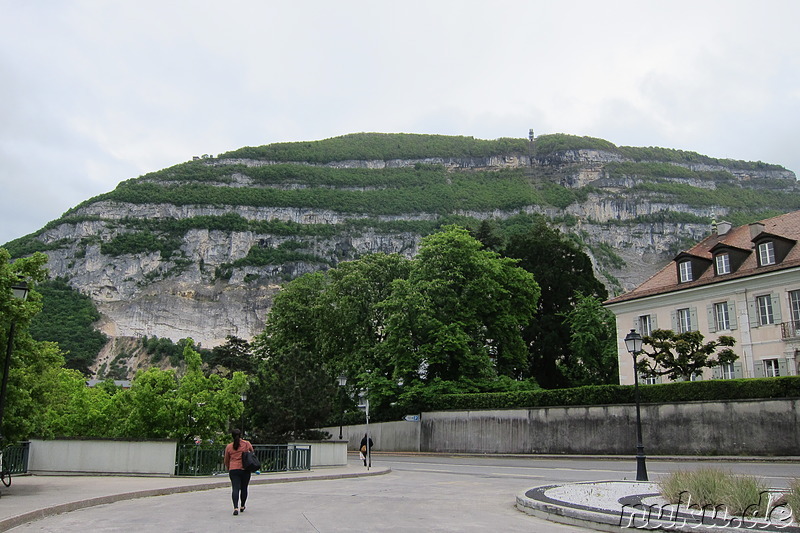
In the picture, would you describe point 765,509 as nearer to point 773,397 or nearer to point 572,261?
point 773,397

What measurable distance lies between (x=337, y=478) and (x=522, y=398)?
15.3 m

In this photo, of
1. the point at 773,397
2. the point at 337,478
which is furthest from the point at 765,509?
the point at 773,397

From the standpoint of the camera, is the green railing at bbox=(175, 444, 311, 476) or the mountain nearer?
the green railing at bbox=(175, 444, 311, 476)

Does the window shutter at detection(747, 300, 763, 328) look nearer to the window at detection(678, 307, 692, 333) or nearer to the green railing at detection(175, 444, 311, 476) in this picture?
the window at detection(678, 307, 692, 333)

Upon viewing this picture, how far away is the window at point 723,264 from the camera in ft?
114

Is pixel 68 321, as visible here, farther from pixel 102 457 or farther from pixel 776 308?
pixel 776 308

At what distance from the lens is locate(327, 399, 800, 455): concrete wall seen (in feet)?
85.1

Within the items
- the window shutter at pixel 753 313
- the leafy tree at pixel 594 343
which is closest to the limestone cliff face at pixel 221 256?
the leafy tree at pixel 594 343

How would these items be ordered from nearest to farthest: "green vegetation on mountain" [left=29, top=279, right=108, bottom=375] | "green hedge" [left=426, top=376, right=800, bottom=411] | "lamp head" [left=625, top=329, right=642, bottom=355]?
"lamp head" [left=625, top=329, right=642, bottom=355]
"green hedge" [left=426, top=376, right=800, bottom=411]
"green vegetation on mountain" [left=29, top=279, right=108, bottom=375]

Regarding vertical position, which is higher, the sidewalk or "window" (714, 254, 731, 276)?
"window" (714, 254, 731, 276)

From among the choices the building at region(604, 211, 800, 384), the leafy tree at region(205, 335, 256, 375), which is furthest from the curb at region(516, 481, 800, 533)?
the leafy tree at region(205, 335, 256, 375)

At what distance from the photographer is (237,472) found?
40.7 ft

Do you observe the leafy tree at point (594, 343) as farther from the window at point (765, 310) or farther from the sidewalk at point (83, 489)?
the sidewalk at point (83, 489)

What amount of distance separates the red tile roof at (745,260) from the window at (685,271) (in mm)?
424
